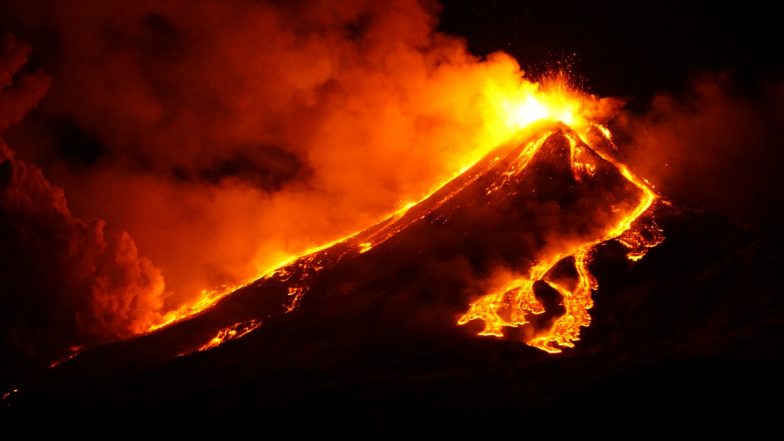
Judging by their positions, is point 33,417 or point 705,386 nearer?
point 705,386

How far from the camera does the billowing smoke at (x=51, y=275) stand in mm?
37969

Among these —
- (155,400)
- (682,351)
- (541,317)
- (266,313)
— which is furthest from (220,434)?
(266,313)

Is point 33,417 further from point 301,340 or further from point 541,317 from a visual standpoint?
point 541,317

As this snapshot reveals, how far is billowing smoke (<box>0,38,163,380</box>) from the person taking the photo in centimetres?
3797

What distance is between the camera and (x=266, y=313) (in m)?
38.5

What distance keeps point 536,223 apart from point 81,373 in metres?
25.9

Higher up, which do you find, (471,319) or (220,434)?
(471,319)

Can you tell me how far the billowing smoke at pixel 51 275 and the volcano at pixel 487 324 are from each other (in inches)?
147

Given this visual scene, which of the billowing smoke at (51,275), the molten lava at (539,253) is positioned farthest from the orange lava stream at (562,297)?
the billowing smoke at (51,275)

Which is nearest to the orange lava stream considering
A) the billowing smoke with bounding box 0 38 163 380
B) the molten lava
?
the molten lava

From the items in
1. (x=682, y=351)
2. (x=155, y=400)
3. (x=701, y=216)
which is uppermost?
(x=701, y=216)

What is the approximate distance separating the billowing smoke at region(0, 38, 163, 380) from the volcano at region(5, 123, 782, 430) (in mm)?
3746

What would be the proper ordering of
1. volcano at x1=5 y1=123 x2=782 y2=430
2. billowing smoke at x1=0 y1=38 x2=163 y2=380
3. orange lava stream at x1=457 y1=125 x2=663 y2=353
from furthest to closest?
billowing smoke at x1=0 y1=38 x2=163 y2=380 < orange lava stream at x1=457 y1=125 x2=663 y2=353 < volcano at x1=5 y1=123 x2=782 y2=430

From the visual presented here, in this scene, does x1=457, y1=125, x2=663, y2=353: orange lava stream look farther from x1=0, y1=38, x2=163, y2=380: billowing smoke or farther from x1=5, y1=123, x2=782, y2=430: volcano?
x1=0, y1=38, x2=163, y2=380: billowing smoke
